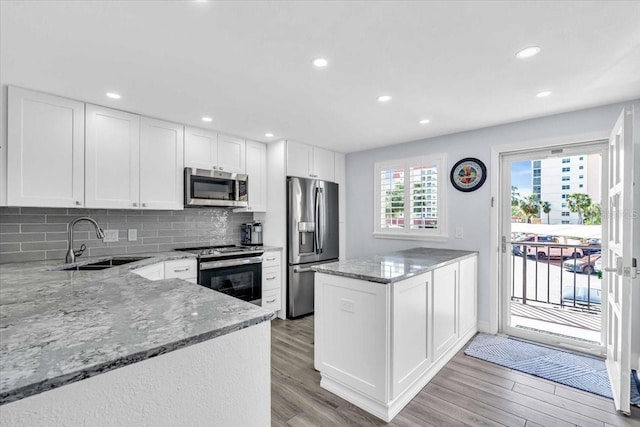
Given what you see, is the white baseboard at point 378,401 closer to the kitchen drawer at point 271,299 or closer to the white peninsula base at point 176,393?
the white peninsula base at point 176,393

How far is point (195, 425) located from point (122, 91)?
2517 mm

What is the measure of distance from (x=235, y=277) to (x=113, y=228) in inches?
52.2

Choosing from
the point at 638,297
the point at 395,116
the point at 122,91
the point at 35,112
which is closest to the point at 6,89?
the point at 35,112

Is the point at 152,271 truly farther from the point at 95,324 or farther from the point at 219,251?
the point at 95,324

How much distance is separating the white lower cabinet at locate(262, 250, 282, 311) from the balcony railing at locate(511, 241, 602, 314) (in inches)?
108

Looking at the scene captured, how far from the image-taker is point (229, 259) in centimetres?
339

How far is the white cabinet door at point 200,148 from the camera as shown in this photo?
11.0ft

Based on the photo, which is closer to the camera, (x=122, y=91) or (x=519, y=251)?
(x=122, y=91)

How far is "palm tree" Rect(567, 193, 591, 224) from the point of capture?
3.01m

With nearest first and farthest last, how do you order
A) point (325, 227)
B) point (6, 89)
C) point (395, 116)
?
point (6, 89) < point (395, 116) < point (325, 227)

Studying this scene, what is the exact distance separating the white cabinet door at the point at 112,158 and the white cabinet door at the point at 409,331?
2595mm

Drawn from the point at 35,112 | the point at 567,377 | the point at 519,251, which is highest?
the point at 35,112

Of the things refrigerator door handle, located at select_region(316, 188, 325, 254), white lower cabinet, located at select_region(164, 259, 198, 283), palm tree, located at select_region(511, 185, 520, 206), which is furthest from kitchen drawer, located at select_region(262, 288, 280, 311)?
palm tree, located at select_region(511, 185, 520, 206)

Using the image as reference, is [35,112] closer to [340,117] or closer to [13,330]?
[13,330]
